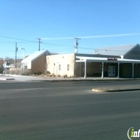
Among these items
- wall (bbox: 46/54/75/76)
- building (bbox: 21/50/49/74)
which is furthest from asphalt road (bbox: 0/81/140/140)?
building (bbox: 21/50/49/74)

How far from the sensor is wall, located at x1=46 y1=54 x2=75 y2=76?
44.9 meters

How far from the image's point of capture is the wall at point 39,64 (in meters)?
53.5

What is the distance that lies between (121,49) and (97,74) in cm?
1120

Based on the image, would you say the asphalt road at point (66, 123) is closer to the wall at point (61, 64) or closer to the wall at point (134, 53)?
the wall at point (61, 64)

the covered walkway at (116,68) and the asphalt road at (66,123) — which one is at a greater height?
the covered walkway at (116,68)

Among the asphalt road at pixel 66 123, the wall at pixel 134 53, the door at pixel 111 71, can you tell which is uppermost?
the wall at pixel 134 53

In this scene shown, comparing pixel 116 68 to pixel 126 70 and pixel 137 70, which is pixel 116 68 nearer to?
pixel 126 70

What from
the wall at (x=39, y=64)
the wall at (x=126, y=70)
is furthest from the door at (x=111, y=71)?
the wall at (x=39, y=64)

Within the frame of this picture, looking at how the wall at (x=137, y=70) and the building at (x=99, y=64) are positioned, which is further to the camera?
the wall at (x=137, y=70)

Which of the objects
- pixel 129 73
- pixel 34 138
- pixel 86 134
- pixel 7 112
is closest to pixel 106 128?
pixel 86 134

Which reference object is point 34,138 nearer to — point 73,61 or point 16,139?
point 16,139

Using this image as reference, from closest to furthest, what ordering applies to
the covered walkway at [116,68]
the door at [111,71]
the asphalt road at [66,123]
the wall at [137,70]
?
1. the asphalt road at [66,123]
2. the covered walkway at [116,68]
3. the door at [111,71]
4. the wall at [137,70]

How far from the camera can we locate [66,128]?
723cm

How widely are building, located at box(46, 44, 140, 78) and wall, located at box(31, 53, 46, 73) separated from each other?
114 cm
